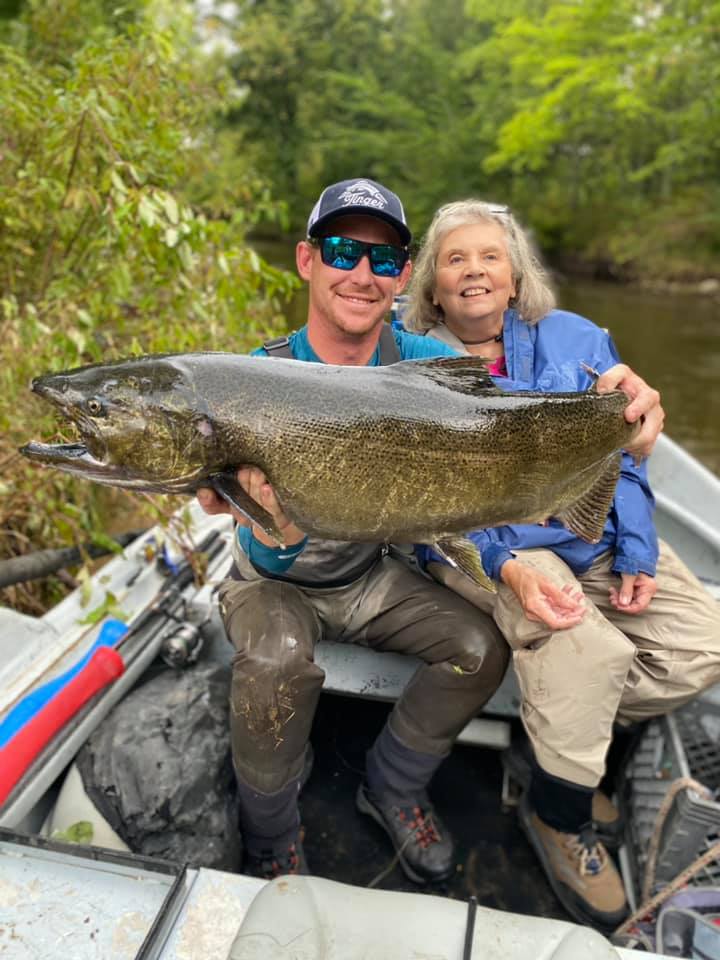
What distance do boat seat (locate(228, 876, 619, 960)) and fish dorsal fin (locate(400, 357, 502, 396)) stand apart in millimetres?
1440

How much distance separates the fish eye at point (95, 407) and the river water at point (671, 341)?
9.72 m

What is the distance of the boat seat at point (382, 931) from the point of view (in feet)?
5.23

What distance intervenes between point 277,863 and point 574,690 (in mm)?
1273

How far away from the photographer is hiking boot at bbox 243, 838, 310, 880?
8.39 ft

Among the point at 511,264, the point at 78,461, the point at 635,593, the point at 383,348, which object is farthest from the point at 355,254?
the point at 635,593

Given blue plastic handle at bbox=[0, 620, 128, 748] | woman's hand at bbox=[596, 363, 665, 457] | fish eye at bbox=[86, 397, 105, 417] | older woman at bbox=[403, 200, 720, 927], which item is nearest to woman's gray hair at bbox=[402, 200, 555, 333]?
older woman at bbox=[403, 200, 720, 927]

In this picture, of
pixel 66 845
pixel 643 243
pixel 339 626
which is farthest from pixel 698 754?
pixel 643 243

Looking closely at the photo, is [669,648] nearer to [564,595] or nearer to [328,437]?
[564,595]

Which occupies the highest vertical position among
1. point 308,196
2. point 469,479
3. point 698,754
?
point 308,196

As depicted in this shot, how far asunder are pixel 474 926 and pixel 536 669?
951 millimetres

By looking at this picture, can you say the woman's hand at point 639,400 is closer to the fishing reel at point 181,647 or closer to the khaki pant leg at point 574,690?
the khaki pant leg at point 574,690

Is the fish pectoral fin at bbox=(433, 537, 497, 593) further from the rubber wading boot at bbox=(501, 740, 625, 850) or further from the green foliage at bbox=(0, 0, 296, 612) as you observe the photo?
the green foliage at bbox=(0, 0, 296, 612)

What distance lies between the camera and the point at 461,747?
344 centimetres

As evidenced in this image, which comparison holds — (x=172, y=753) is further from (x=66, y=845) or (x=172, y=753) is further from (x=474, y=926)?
(x=474, y=926)
